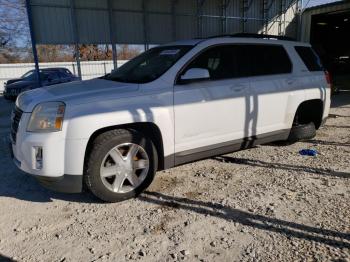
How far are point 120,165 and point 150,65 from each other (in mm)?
1577

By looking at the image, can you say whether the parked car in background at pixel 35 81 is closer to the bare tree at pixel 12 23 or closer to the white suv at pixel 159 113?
the white suv at pixel 159 113

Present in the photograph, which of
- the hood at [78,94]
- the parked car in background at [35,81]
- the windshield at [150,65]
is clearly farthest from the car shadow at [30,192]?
the parked car in background at [35,81]

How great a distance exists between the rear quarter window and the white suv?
0.18ft

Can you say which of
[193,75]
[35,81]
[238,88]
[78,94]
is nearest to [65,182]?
[78,94]

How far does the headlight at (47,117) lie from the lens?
351 cm

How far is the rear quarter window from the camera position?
575 cm

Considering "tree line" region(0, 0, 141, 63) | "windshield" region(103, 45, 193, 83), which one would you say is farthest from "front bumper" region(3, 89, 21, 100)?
"windshield" region(103, 45, 193, 83)

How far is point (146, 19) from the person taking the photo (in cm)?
1558

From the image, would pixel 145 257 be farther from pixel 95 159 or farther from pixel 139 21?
pixel 139 21

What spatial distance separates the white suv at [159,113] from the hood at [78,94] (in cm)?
1

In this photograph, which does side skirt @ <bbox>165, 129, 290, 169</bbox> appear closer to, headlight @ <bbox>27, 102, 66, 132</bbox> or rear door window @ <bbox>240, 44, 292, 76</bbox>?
rear door window @ <bbox>240, 44, 292, 76</bbox>

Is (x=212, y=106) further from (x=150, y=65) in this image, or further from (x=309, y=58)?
(x=309, y=58)

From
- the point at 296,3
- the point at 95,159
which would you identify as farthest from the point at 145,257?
the point at 296,3

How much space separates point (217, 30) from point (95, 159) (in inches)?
625
